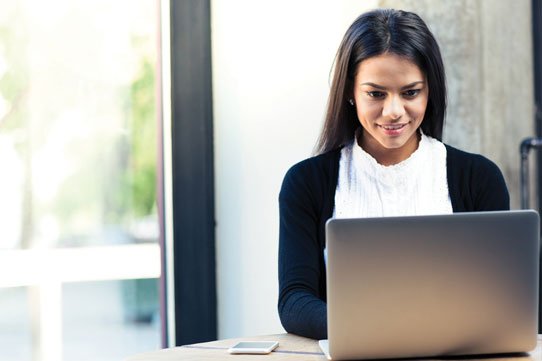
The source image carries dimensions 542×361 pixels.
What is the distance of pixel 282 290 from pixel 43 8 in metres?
1.65

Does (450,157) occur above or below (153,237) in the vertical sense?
above

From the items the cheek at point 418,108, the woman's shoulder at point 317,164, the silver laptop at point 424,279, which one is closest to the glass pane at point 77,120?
the woman's shoulder at point 317,164

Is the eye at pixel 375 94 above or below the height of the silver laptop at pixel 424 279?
above

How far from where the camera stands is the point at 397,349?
155 centimetres

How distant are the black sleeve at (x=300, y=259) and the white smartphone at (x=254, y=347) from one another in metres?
0.11

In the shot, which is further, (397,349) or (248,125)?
(248,125)

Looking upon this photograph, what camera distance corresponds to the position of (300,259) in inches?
86.1

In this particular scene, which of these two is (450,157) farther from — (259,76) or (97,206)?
(97,206)

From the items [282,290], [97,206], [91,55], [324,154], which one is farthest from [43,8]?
[282,290]

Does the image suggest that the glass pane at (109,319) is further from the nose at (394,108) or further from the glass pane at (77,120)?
the nose at (394,108)

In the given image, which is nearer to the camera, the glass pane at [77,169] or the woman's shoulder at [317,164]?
the woman's shoulder at [317,164]

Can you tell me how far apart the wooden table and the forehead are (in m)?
0.72

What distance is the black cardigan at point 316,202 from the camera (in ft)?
7.13

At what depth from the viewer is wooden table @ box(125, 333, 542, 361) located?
5.63ft
